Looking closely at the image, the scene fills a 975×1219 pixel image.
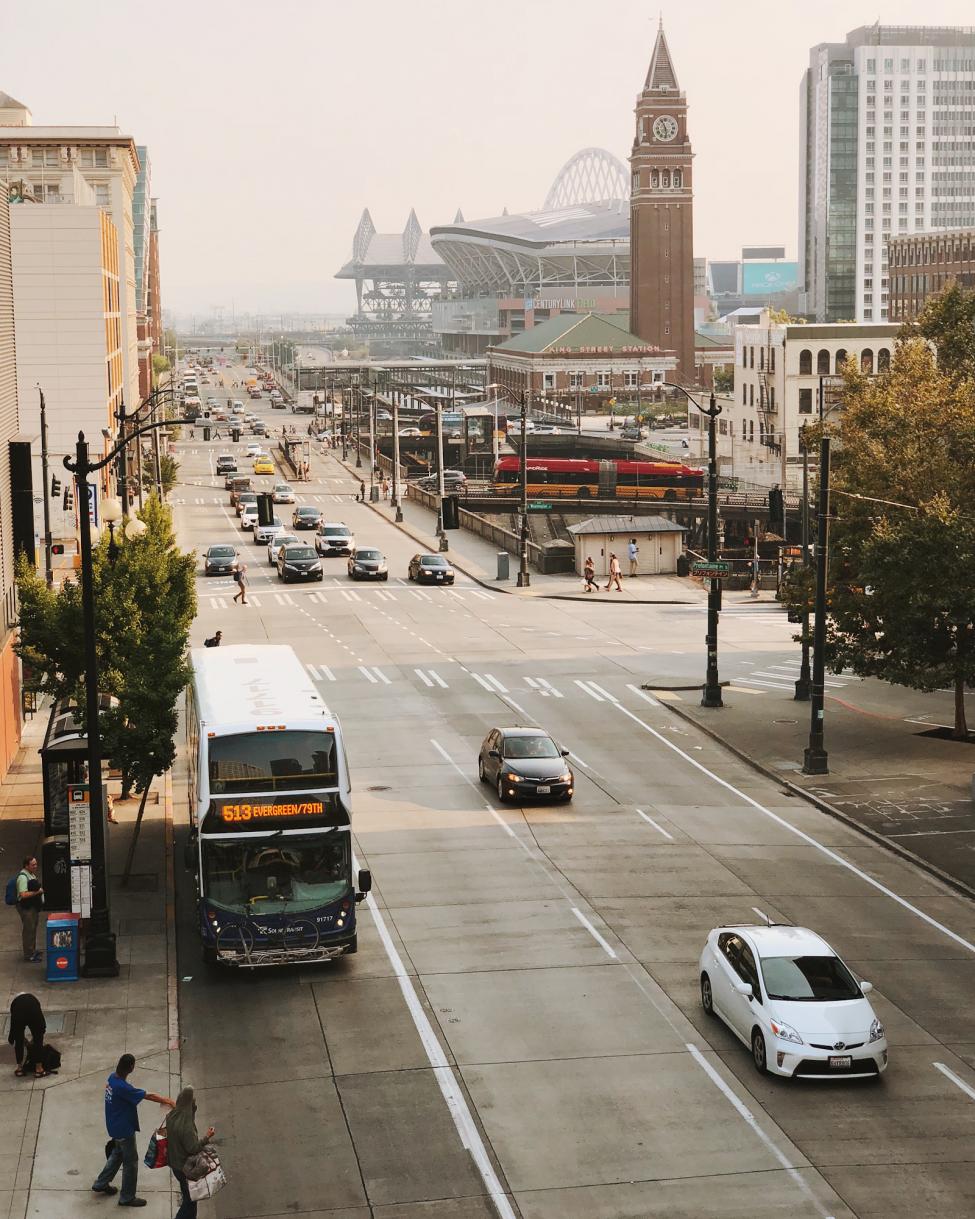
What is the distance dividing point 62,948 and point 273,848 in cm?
332

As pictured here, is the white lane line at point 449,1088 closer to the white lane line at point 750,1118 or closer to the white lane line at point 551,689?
the white lane line at point 750,1118

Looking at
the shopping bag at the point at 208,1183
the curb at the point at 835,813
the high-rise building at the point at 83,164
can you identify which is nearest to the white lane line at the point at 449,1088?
the shopping bag at the point at 208,1183

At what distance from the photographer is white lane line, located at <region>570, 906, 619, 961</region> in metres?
25.5

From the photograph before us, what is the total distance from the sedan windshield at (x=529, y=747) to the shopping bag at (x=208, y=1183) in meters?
20.0

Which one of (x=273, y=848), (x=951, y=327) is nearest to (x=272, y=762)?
(x=273, y=848)

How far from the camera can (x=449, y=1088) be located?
794 inches

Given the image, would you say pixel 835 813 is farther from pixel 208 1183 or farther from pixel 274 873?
pixel 208 1183

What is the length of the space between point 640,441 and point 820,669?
409 ft

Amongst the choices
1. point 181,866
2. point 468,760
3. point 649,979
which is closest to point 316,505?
point 468,760

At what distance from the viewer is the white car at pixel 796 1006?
20.2 meters

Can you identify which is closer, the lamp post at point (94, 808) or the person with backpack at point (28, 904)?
the lamp post at point (94, 808)

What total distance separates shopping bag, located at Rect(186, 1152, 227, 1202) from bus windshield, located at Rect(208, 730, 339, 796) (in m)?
8.08

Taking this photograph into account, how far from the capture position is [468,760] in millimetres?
40062

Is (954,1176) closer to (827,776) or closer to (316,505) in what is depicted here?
(827,776)
